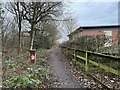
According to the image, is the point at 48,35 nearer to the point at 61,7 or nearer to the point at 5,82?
the point at 61,7

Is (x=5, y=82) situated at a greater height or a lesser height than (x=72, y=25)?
lesser

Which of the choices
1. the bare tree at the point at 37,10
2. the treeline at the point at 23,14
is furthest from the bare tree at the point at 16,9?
the bare tree at the point at 37,10

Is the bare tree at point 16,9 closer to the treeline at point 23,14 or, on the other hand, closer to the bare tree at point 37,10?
the treeline at point 23,14

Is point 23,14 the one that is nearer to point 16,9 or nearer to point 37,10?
point 16,9

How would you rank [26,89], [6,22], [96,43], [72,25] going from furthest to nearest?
[72,25], [6,22], [96,43], [26,89]

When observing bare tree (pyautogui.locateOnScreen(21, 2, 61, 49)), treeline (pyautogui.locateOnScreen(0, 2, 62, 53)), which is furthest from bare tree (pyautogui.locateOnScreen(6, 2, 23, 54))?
bare tree (pyautogui.locateOnScreen(21, 2, 61, 49))

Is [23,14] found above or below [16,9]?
below

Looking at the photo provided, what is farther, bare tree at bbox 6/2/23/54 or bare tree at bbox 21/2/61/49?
bare tree at bbox 21/2/61/49

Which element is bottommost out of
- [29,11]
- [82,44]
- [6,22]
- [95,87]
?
[95,87]

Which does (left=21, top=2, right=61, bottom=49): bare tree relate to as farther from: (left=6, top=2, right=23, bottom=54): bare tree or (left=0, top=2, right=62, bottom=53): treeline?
(left=6, top=2, right=23, bottom=54): bare tree

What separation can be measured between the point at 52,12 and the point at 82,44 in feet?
25.2

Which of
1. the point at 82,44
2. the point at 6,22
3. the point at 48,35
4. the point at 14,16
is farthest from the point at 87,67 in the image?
the point at 48,35

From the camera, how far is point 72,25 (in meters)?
36.4

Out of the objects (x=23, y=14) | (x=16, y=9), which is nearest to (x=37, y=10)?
(x=23, y=14)
